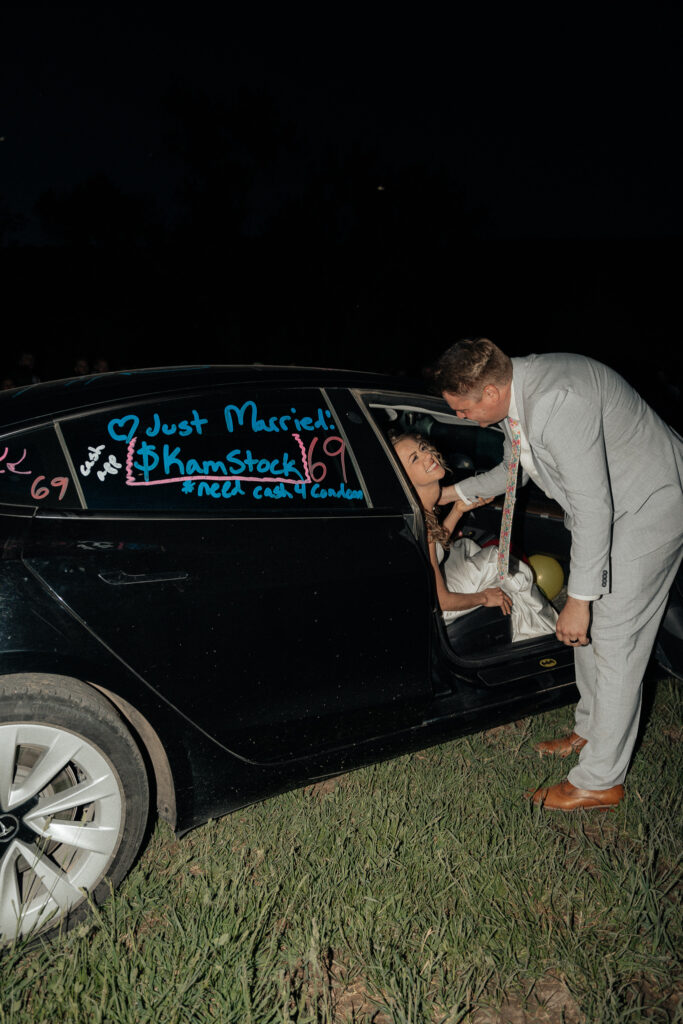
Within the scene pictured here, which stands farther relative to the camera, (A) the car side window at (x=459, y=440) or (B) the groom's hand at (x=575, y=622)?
(A) the car side window at (x=459, y=440)

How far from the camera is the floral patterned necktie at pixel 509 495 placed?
2.52 m

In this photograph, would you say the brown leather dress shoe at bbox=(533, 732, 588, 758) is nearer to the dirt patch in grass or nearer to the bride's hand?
the dirt patch in grass

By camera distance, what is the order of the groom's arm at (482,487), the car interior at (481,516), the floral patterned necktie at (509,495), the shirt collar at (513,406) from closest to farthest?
the shirt collar at (513,406) → the floral patterned necktie at (509,495) → the car interior at (481,516) → the groom's arm at (482,487)

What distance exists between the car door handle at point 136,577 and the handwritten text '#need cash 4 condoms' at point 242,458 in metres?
0.25

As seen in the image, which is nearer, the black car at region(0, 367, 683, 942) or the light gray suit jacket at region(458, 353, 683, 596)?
the black car at region(0, 367, 683, 942)

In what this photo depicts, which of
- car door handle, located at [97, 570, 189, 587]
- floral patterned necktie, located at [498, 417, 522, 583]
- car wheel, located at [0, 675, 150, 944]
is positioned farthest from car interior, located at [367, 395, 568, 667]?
car wheel, located at [0, 675, 150, 944]

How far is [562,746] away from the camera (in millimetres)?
3096

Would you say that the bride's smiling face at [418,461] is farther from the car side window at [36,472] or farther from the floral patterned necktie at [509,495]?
the car side window at [36,472]

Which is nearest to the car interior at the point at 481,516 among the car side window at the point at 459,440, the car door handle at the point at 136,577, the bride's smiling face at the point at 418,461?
the car side window at the point at 459,440

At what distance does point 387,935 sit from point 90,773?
37.2 inches

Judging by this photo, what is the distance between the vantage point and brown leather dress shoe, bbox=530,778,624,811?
2701mm

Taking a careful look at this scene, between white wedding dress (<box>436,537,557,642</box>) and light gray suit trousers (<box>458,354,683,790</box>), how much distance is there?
31 centimetres

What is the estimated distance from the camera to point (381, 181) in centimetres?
3203

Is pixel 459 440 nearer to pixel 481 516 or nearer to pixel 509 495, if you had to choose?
pixel 481 516
